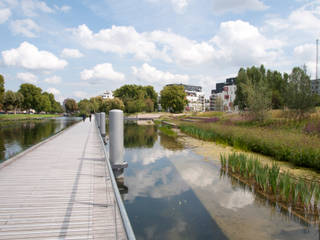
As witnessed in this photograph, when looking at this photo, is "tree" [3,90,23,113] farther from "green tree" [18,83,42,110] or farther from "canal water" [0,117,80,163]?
"canal water" [0,117,80,163]

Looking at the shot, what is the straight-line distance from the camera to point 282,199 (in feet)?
20.1

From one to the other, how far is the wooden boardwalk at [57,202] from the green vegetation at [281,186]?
441cm

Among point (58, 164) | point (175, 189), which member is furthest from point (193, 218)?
point (58, 164)

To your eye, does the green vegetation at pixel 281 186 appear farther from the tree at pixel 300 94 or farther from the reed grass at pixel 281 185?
the tree at pixel 300 94

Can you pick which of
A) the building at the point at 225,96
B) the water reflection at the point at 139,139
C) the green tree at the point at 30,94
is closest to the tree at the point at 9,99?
the green tree at the point at 30,94

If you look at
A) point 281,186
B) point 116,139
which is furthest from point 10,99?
point 281,186

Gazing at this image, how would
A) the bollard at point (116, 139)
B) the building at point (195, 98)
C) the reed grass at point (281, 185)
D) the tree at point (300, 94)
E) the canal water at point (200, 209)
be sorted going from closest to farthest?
the canal water at point (200, 209)
the reed grass at point (281, 185)
the bollard at point (116, 139)
the tree at point (300, 94)
the building at point (195, 98)

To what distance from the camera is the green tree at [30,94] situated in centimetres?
6981

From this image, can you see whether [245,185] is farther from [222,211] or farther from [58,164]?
[58,164]

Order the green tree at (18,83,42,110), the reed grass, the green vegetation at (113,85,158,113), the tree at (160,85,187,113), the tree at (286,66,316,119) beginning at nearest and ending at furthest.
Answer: the reed grass, the tree at (286,66,316,119), the green tree at (18,83,42,110), the tree at (160,85,187,113), the green vegetation at (113,85,158,113)

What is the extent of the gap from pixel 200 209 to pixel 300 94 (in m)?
19.0

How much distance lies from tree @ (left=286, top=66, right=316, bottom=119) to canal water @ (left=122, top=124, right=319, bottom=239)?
15218 mm

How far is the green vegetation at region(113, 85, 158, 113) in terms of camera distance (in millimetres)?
79625

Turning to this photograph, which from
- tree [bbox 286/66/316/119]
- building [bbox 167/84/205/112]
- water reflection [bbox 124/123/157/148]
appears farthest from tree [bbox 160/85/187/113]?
building [bbox 167/84/205/112]
